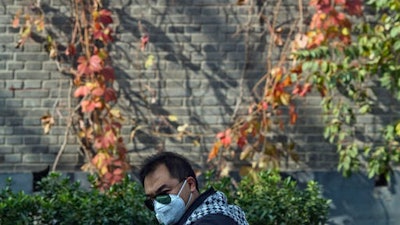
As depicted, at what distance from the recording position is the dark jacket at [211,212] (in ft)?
13.9

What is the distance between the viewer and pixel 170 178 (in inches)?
175

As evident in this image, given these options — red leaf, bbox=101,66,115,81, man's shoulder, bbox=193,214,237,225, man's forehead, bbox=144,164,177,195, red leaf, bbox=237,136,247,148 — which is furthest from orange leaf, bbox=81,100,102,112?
man's shoulder, bbox=193,214,237,225

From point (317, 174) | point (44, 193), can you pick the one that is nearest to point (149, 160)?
point (44, 193)

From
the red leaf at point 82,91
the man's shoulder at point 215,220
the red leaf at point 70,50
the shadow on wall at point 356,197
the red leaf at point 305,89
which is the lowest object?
the shadow on wall at point 356,197

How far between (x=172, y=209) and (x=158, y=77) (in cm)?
488

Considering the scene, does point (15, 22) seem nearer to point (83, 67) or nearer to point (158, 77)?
point (83, 67)

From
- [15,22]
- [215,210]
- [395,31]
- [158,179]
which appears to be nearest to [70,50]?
[15,22]

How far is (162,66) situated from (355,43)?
5.65ft

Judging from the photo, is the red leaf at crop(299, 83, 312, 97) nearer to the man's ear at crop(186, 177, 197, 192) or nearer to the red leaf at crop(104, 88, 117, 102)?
the red leaf at crop(104, 88, 117, 102)

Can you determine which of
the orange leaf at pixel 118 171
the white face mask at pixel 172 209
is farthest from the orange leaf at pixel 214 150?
the white face mask at pixel 172 209

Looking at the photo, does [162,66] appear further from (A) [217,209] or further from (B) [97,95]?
(A) [217,209]

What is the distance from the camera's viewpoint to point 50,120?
30.0 ft

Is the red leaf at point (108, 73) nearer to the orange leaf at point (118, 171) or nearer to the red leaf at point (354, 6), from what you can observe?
the orange leaf at point (118, 171)

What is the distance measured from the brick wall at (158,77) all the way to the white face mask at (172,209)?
4721 millimetres
